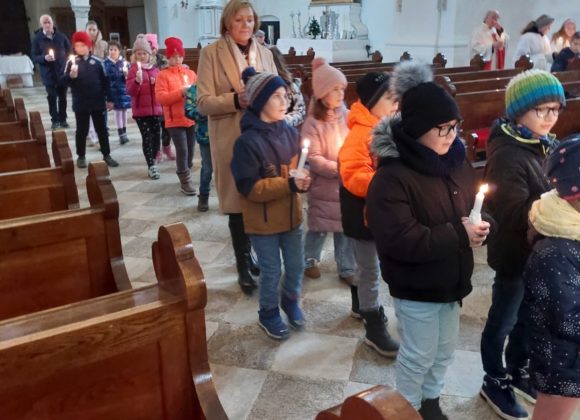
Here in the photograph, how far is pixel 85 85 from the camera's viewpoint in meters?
5.60

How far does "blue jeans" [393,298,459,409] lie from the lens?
1.77m

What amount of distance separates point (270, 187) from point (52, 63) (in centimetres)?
686

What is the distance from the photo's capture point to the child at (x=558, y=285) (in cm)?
151

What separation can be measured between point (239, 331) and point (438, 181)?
146cm

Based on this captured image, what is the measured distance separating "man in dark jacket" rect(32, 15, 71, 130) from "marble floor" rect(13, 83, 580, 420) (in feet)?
17.1

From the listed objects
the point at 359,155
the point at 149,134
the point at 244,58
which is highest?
the point at 244,58

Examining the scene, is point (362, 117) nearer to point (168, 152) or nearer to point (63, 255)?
point (63, 255)

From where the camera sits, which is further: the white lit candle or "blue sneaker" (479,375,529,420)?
"blue sneaker" (479,375,529,420)

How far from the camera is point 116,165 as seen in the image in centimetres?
618

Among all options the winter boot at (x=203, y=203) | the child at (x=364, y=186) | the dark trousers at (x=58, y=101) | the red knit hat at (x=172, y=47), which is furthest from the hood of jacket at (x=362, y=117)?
the dark trousers at (x=58, y=101)

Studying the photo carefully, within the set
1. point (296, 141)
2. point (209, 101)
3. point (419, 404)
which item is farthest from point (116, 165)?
point (419, 404)

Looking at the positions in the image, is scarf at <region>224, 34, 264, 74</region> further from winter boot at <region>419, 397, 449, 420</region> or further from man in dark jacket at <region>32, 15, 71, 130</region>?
man in dark jacket at <region>32, 15, 71, 130</region>

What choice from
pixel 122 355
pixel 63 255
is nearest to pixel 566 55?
pixel 63 255

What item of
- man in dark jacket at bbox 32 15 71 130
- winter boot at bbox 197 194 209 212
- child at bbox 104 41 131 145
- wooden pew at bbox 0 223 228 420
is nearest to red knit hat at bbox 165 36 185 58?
winter boot at bbox 197 194 209 212
